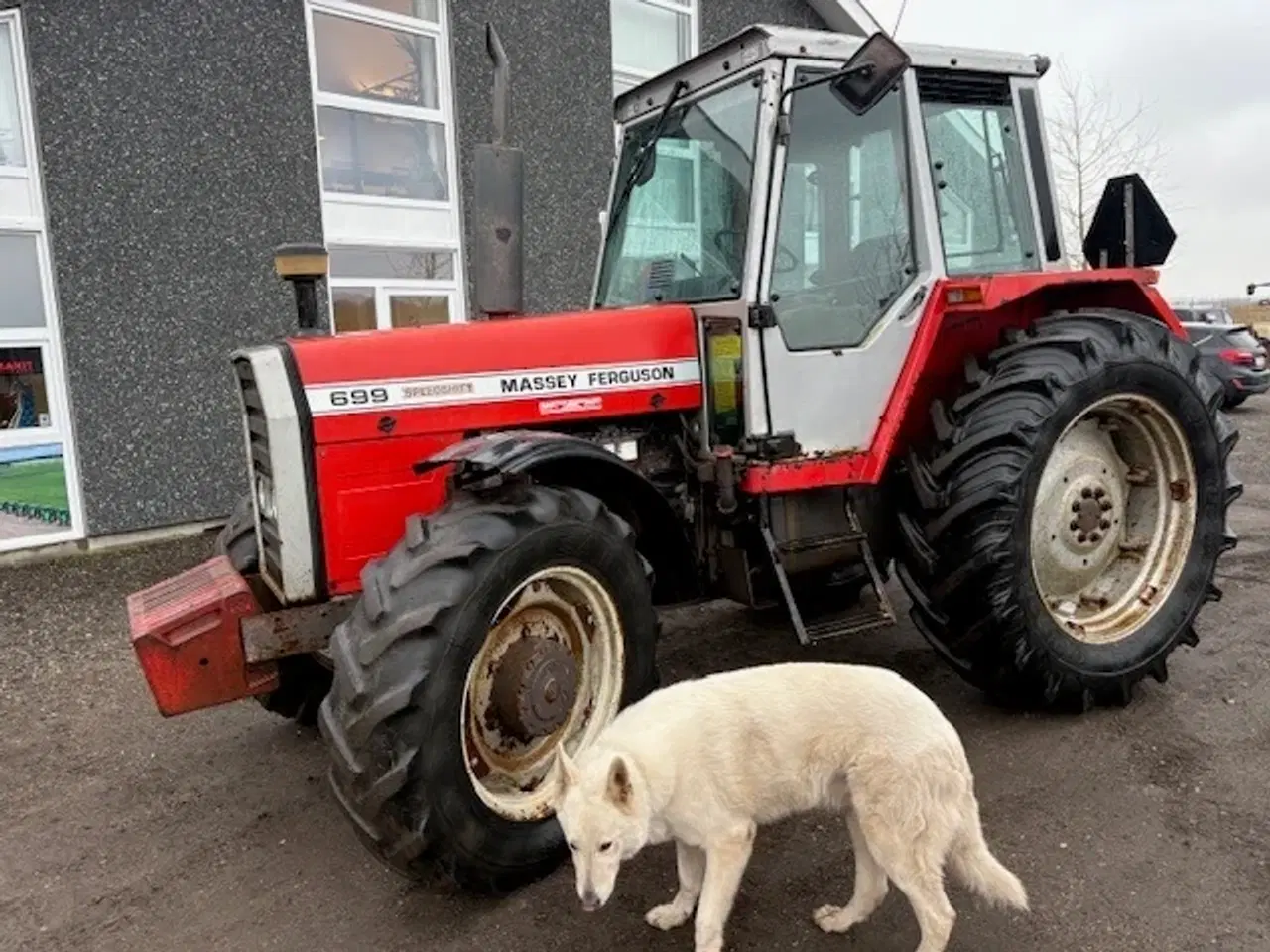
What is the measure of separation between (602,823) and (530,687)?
77cm

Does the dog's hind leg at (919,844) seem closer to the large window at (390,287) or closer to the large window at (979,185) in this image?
the large window at (979,185)

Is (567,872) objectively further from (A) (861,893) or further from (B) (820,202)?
(B) (820,202)

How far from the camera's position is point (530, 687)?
2996 millimetres

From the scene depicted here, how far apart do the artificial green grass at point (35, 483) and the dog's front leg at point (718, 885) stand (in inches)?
281

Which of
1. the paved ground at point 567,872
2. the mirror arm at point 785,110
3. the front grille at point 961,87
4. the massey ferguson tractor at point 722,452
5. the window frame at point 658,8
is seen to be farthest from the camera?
the window frame at point 658,8

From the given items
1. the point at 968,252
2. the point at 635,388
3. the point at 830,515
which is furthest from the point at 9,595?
the point at 968,252

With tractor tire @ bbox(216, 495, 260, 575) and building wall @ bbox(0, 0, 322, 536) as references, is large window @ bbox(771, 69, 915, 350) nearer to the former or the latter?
tractor tire @ bbox(216, 495, 260, 575)

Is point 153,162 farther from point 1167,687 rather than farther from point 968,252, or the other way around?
point 1167,687

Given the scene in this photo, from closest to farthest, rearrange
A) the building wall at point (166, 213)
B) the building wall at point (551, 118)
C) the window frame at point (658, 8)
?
the building wall at point (166, 213) → the building wall at point (551, 118) → the window frame at point (658, 8)

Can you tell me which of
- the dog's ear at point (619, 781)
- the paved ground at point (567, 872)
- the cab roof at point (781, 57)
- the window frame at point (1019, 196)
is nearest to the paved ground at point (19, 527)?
the paved ground at point (567, 872)

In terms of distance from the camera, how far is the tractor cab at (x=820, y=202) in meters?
3.72

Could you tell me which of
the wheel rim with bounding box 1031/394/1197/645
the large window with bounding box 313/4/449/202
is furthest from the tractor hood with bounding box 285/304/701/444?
the large window with bounding box 313/4/449/202

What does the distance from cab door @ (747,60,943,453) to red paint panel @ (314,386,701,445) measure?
0.34 m

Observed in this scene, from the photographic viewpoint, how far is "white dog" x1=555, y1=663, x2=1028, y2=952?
233 cm
